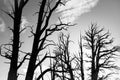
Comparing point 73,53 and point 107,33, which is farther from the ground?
point 107,33

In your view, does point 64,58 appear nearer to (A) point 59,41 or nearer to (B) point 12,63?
(A) point 59,41

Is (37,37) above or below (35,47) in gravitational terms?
above

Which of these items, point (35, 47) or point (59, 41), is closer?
point (35, 47)

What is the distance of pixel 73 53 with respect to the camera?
1576cm

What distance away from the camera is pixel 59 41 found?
1688 centimetres

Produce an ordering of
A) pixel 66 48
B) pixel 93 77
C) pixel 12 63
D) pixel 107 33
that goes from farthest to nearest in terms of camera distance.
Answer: pixel 66 48, pixel 107 33, pixel 93 77, pixel 12 63

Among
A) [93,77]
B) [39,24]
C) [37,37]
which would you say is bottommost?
[93,77]

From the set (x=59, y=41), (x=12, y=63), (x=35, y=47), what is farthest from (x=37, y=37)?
(x=59, y=41)

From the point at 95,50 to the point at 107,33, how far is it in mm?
2171

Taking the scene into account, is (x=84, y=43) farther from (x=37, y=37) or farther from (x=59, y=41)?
(x=37, y=37)

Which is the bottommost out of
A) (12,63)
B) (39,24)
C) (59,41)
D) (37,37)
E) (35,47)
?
(12,63)

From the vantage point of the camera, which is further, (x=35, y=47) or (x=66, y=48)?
(x=66, y=48)

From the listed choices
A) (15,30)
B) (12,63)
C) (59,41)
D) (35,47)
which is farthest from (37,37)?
(59,41)

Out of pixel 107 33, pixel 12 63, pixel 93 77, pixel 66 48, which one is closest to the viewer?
pixel 12 63
